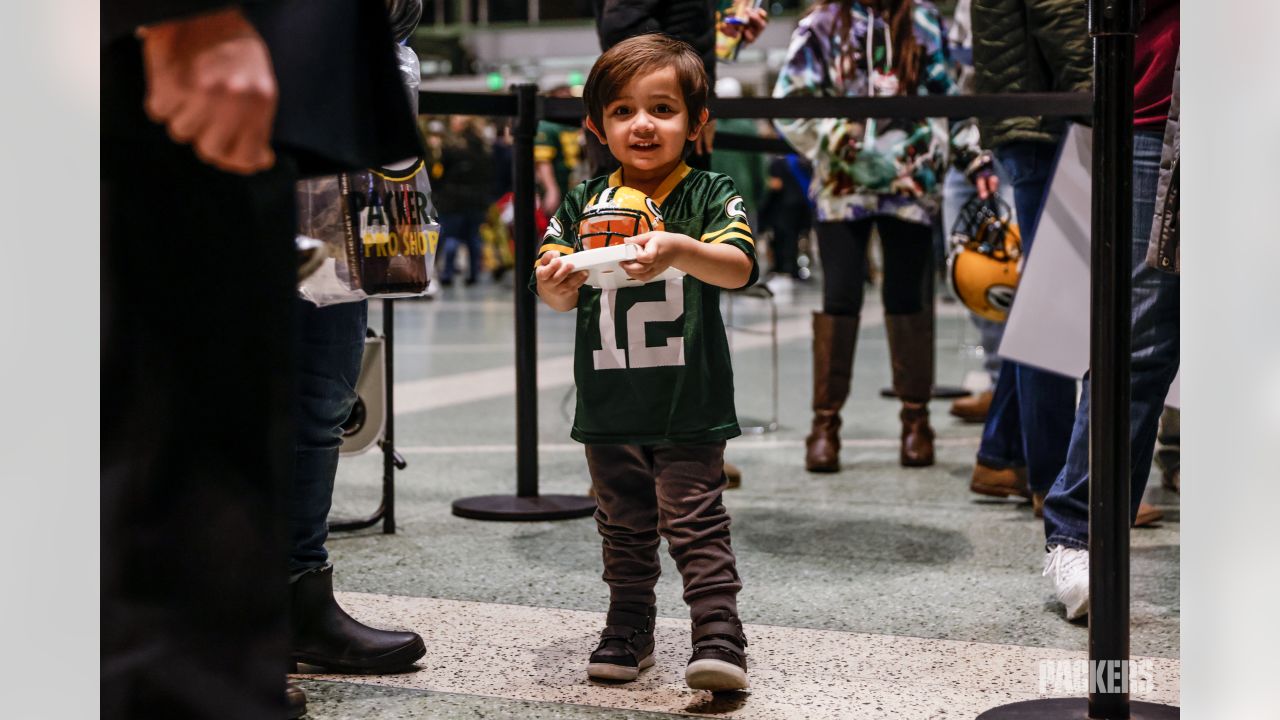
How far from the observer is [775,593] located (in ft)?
9.18

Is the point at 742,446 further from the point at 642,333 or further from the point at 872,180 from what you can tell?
the point at 642,333

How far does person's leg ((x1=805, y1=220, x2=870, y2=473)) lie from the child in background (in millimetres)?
2118

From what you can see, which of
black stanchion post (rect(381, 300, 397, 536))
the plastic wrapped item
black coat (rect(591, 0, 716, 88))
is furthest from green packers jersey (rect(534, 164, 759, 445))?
black coat (rect(591, 0, 716, 88))

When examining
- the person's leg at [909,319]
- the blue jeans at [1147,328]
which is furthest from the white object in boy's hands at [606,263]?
the person's leg at [909,319]

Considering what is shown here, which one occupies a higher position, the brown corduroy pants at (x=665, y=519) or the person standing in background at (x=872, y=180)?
the person standing in background at (x=872, y=180)

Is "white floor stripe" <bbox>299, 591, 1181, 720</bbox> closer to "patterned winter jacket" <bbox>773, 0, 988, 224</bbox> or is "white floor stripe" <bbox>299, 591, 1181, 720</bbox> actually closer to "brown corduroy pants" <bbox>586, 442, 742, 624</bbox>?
"brown corduroy pants" <bbox>586, 442, 742, 624</bbox>

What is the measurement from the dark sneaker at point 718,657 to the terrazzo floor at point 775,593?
0.14ft

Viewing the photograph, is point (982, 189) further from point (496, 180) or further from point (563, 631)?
point (496, 180)

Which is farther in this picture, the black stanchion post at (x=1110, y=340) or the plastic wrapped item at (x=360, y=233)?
the plastic wrapped item at (x=360, y=233)

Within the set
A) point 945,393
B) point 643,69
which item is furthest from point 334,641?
point 945,393

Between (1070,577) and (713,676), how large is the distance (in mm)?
850

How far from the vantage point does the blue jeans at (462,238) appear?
1587 cm

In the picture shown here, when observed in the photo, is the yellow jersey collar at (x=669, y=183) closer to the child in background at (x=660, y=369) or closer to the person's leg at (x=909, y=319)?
the child in background at (x=660, y=369)
